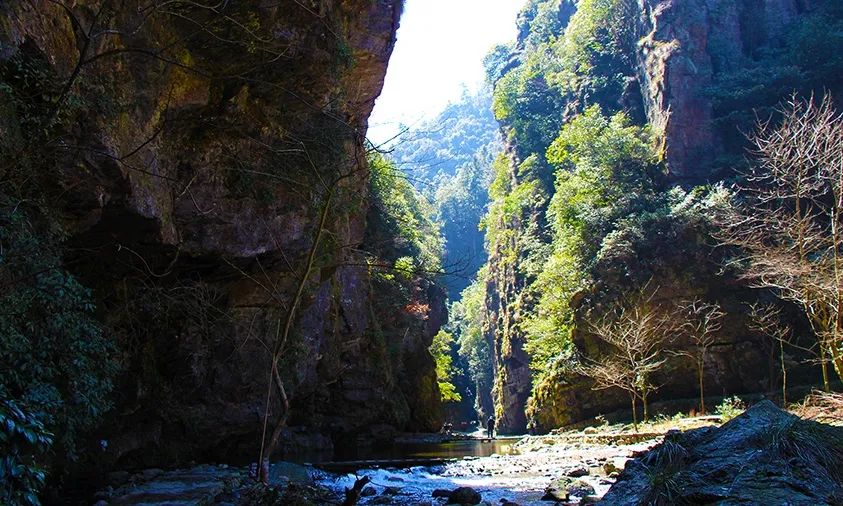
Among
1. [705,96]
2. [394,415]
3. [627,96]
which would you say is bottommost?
[394,415]

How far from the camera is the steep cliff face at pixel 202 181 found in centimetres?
650

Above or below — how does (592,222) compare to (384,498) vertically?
above

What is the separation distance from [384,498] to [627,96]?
31.9m

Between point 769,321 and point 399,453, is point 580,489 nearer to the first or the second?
point 399,453

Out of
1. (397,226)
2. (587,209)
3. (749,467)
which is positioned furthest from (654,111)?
(749,467)

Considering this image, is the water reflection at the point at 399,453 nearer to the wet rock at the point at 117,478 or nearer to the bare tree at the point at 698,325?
the wet rock at the point at 117,478

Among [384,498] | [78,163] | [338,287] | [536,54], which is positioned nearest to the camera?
[78,163]

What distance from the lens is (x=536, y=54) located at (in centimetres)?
4447

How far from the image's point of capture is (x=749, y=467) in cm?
362

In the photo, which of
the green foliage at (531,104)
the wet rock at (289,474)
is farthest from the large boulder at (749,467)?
the green foliage at (531,104)

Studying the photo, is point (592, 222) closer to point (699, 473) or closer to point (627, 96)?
point (627, 96)

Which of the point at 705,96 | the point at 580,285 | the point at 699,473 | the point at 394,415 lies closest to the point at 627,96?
the point at 705,96

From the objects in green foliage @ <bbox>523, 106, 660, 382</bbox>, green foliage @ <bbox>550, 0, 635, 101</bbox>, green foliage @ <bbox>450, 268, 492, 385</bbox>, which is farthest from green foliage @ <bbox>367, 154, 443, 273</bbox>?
green foliage @ <bbox>550, 0, 635, 101</bbox>

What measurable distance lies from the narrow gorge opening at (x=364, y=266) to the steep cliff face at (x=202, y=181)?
6cm
